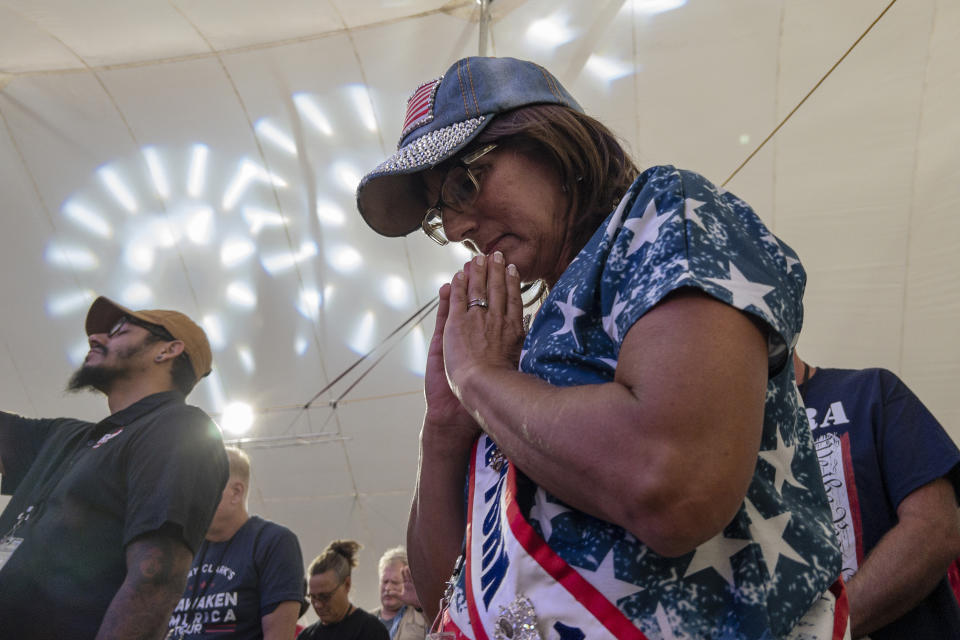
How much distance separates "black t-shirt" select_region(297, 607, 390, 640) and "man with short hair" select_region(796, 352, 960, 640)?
287 cm

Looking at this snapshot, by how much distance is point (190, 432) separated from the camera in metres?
2.02

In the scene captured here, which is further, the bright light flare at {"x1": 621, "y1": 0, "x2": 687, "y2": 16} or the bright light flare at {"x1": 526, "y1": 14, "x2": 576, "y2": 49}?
the bright light flare at {"x1": 526, "y1": 14, "x2": 576, "y2": 49}

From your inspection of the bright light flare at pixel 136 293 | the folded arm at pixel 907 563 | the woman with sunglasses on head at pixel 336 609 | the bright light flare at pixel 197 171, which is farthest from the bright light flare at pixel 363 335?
the folded arm at pixel 907 563

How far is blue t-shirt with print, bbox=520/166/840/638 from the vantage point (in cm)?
66

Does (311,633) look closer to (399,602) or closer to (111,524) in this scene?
(399,602)

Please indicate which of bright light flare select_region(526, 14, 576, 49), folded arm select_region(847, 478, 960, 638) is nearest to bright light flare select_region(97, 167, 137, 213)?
bright light flare select_region(526, 14, 576, 49)

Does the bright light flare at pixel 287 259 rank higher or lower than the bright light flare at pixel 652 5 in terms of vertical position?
lower

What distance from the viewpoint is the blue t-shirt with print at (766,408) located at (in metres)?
0.66

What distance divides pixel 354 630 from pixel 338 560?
2.36ft

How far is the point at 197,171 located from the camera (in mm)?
7859

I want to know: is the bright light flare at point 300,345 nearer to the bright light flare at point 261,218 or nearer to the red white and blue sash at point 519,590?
the bright light flare at point 261,218

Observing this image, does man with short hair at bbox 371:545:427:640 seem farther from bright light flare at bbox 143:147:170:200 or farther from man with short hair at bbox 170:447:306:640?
bright light flare at bbox 143:147:170:200

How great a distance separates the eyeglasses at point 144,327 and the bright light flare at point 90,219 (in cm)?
625

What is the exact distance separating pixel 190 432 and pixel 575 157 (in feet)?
4.59
